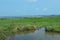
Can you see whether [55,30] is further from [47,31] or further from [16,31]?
[16,31]

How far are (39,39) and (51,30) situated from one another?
10038 millimetres

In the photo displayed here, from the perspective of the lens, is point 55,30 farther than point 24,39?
Yes

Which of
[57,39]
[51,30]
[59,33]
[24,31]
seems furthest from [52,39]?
[24,31]

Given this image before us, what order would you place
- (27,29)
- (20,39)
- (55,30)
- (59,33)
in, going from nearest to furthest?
(20,39) < (59,33) < (55,30) < (27,29)

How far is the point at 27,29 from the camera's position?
39250mm

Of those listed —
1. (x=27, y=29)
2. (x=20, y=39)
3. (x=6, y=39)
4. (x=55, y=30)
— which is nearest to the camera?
(x=6, y=39)

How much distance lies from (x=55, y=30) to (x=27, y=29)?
681 centimetres

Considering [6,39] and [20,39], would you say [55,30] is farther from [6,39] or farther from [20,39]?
[6,39]

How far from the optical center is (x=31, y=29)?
1578 inches

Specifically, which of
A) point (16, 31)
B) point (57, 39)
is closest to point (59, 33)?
point (57, 39)

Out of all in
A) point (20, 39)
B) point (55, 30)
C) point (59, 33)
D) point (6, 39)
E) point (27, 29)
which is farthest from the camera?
point (27, 29)

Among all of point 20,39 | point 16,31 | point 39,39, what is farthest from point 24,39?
point 16,31

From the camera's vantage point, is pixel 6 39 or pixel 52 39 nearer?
pixel 6 39

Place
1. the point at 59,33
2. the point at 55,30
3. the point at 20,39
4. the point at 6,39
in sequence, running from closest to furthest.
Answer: the point at 6,39 → the point at 20,39 → the point at 59,33 → the point at 55,30
